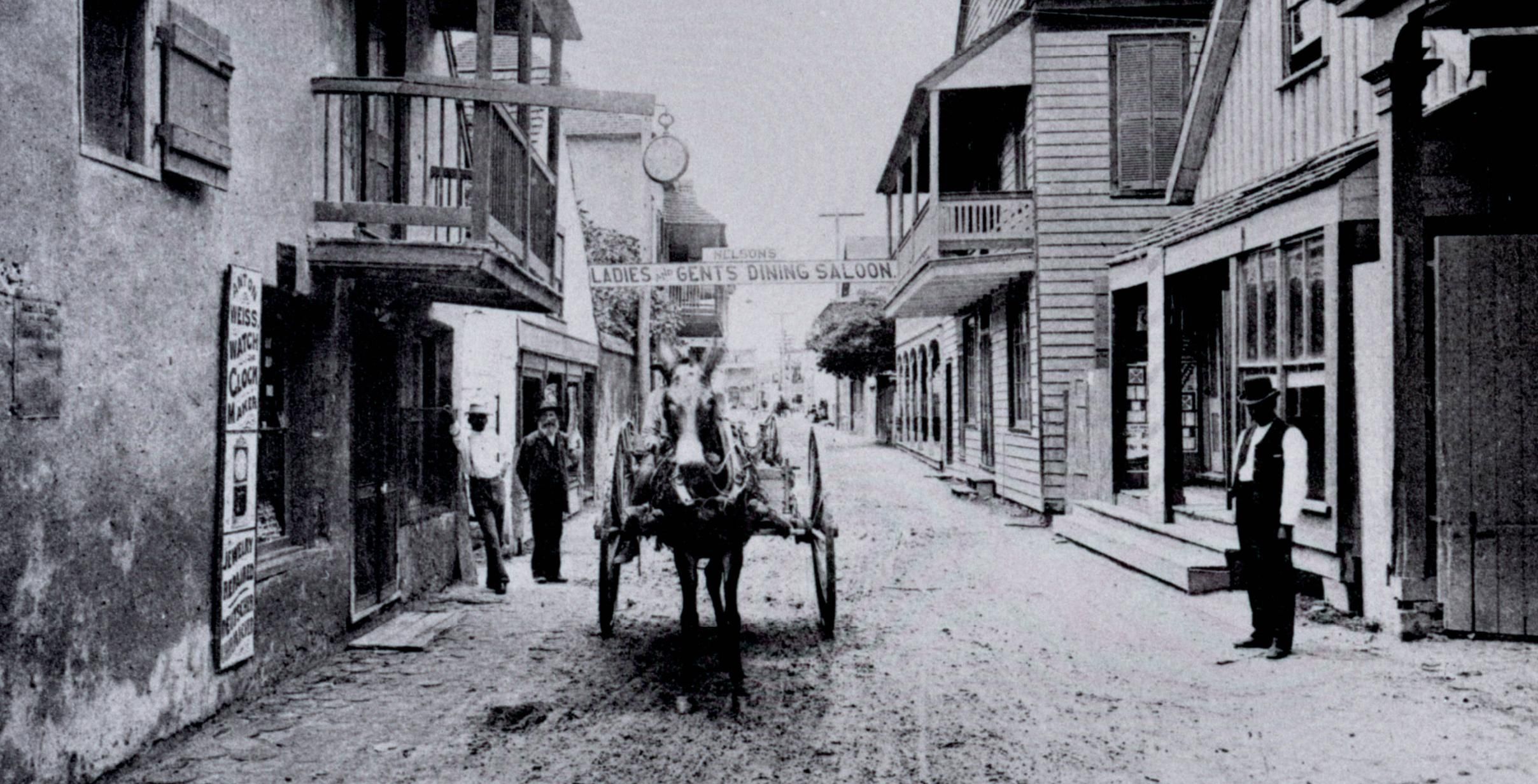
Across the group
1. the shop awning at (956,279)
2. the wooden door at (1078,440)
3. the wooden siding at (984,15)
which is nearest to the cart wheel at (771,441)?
the wooden door at (1078,440)

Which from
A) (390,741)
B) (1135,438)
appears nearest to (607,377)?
(1135,438)

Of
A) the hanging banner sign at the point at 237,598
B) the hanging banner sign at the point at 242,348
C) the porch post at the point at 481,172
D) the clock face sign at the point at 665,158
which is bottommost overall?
the hanging banner sign at the point at 237,598

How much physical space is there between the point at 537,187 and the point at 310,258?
9.11 ft

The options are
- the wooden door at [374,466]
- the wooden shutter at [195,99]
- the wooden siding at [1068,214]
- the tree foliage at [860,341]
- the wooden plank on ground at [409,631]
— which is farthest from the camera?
the tree foliage at [860,341]

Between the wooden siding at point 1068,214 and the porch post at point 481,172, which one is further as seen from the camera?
the wooden siding at point 1068,214

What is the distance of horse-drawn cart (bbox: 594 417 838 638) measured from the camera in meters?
7.45

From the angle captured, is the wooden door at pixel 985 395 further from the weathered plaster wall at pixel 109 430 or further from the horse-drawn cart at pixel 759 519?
the weathered plaster wall at pixel 109 430

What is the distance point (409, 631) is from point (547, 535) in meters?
2.49

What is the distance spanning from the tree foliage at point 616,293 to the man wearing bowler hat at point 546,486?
10.8m

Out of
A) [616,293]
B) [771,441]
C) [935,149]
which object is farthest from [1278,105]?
[616,293]

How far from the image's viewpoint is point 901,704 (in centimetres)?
633

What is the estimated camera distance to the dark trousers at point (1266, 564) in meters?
7.24

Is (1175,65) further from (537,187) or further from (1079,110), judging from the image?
(537,187)

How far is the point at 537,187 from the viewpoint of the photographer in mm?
9820
